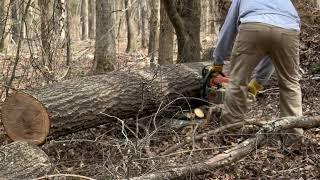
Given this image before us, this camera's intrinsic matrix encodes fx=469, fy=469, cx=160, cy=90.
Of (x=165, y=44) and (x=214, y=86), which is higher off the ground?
(x=165, y=44)

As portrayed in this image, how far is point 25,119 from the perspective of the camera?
4605mm

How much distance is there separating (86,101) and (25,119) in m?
0.64

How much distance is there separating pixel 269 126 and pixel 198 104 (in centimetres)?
198

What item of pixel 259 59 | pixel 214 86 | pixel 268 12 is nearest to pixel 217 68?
pixel 214 86

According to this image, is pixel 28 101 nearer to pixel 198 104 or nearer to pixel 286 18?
pixel 198 104

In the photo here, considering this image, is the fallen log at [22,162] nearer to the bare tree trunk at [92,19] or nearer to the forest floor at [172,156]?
the forest floor at [172,156]

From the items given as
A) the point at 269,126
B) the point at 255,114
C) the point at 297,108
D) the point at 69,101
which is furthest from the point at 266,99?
the point at 69,101

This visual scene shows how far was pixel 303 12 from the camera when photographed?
9.09 m

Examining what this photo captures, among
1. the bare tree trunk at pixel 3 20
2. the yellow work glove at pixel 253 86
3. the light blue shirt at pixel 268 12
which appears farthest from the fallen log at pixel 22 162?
the bare tree trunk at pixel 3 20

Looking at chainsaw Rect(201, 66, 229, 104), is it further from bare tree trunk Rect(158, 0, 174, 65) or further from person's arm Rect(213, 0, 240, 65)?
bare tree trunk Rect(158, 0, 174, 65)

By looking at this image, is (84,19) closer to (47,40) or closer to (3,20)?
(47,40)

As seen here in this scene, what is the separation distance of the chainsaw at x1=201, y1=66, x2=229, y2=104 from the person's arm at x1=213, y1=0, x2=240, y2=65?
1.33 feet

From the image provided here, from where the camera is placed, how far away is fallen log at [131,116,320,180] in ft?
11.1

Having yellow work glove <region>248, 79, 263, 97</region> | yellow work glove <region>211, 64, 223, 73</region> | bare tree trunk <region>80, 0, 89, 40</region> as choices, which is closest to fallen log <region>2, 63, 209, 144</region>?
yellow work glove <region>211, 64, 223, 73</region>
